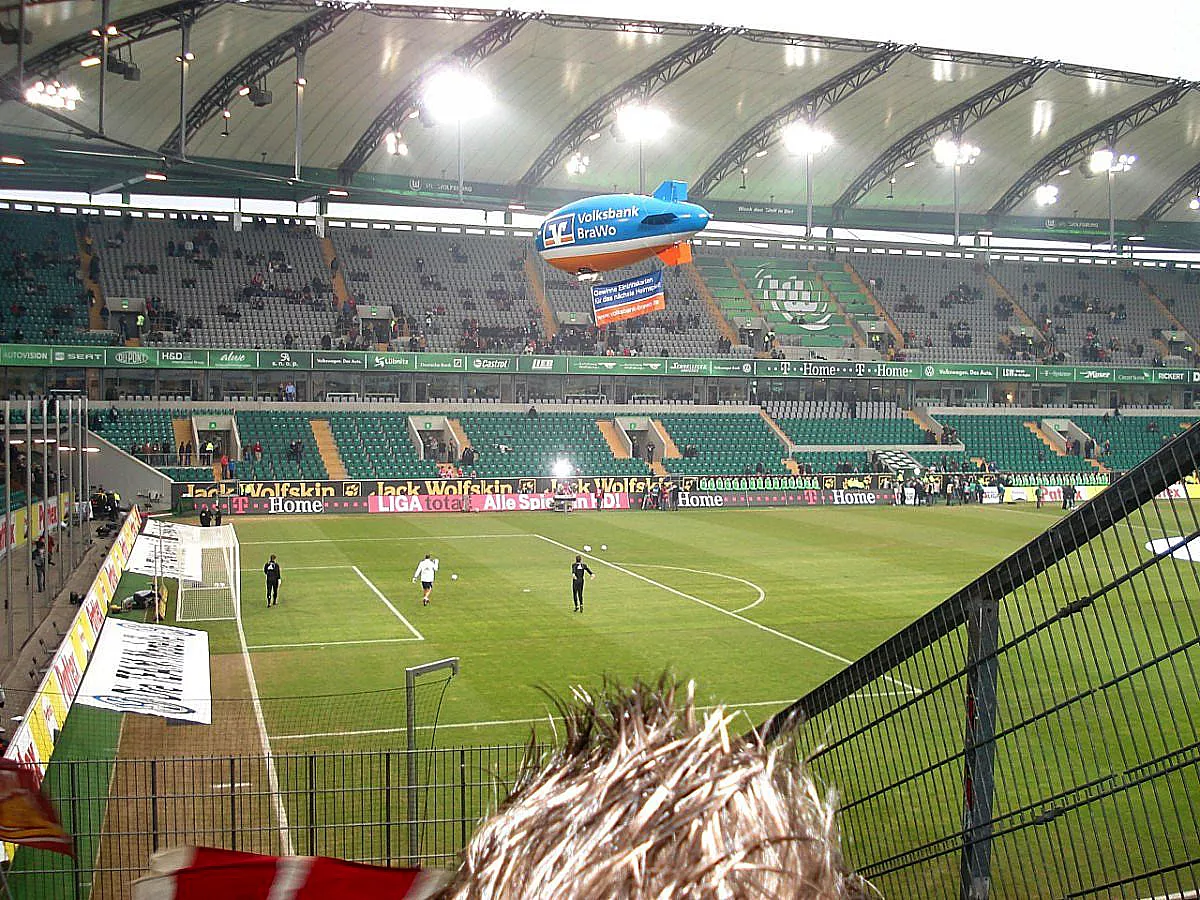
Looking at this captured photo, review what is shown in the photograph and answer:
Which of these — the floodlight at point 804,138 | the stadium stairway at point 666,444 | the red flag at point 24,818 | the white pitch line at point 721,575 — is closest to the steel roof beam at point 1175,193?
the floodlight at point 804,138

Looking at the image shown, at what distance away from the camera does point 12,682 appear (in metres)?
14.1

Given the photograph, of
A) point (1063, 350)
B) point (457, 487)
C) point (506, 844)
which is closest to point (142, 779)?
point (506, 844)

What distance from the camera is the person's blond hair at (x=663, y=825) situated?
1.29 m

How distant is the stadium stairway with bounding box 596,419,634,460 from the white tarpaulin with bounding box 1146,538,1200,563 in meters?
48.5

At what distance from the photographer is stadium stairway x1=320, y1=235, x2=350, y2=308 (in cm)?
5924

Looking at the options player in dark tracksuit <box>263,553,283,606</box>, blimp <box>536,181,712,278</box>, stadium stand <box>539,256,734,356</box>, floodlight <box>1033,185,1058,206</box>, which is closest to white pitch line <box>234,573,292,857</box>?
player in dark tracksuit <box>263,553,283,606</box>

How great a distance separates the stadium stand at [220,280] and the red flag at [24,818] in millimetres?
51038

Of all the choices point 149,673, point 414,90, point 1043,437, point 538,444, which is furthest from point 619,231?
point 1043,437

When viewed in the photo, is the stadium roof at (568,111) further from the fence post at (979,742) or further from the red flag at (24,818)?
the fence post at (979,742)

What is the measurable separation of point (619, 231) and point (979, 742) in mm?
23347

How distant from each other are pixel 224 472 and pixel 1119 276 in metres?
57.9

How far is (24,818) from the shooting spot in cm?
404

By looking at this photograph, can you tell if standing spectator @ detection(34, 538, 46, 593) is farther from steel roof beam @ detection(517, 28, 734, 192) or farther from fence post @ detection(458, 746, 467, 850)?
steel roof beam @ detection(517, 28, 734, 192)

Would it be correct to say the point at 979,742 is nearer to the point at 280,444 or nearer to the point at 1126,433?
the point at 280,444
